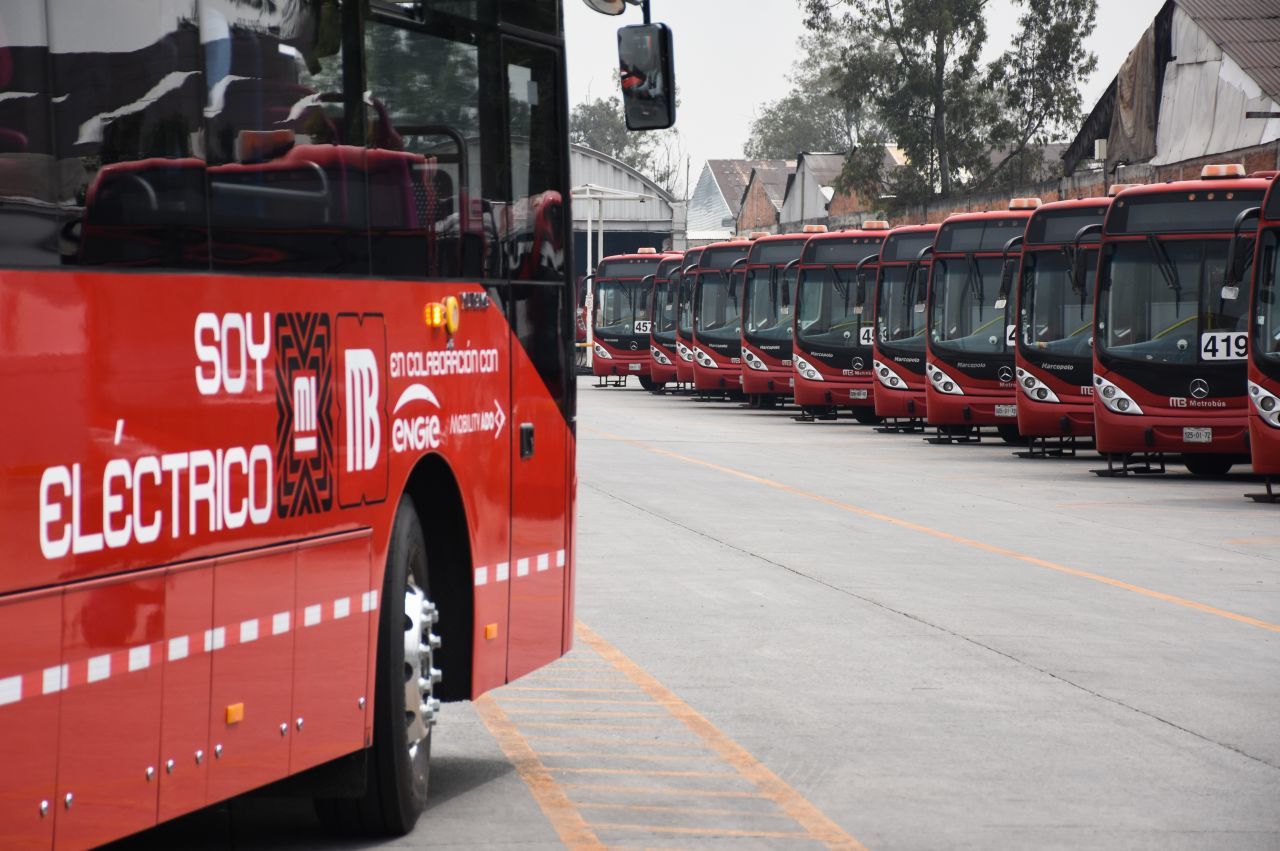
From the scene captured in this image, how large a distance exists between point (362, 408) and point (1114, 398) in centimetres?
1946

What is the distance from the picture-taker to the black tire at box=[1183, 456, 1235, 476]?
86.3 feet

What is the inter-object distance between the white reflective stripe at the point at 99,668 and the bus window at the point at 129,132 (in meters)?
0.87

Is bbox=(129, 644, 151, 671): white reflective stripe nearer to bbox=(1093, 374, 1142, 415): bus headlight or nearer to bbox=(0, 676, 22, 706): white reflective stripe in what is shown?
bbox=(0, 676, 22, 706): white reflective stripe

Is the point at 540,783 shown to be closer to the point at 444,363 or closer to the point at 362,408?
the point at 444,363

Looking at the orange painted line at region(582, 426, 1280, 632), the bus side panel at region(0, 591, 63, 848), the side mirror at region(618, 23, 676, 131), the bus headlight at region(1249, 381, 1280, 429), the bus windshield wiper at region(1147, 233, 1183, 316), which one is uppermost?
the side mirror at region(618, 23, 676, 131)

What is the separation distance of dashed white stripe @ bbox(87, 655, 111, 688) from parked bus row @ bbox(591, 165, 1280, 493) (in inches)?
684

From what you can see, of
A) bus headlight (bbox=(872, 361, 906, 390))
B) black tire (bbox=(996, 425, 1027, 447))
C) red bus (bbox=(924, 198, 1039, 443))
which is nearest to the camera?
red bus (bbox=(924, 198, 1039, 443))

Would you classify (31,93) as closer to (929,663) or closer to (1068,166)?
(929,663)

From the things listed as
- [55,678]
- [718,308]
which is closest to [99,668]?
[55,678]

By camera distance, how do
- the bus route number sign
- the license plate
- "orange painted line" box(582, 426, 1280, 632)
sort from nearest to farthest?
"orange painted line" box(582, 426, 1280, 632) < the license plate < the bus route number sign

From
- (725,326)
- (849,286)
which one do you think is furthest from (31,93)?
(725,326)

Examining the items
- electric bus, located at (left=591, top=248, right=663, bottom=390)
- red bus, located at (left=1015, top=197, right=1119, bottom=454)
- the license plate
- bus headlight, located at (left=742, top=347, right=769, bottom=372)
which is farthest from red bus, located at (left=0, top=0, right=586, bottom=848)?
electric bus, located at (left=591, top=248, right=663, bottom=390)

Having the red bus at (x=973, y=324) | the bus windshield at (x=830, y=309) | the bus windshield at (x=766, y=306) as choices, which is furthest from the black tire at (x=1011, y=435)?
the bus windshield at (x=766, y=306)

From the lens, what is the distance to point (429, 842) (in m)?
6.93
